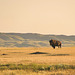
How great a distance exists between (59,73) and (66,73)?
69cm

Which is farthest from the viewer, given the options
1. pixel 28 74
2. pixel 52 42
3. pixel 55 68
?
pixel 52 42

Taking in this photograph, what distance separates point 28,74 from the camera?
875 inches

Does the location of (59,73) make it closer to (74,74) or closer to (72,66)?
(74,74)

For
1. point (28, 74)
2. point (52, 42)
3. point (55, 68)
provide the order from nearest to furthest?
point (28, 74), point (55, 68), point (52, 42)

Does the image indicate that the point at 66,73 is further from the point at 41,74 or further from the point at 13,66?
the point at 13,66

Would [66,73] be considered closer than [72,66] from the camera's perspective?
Yes

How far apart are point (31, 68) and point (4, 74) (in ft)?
18.0

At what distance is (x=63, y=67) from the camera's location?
91.2 feet

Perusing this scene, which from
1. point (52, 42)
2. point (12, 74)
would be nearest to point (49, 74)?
point (12, 74)

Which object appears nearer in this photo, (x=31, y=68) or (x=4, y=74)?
(x=4, y=74)

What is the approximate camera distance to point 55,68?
27219 mm

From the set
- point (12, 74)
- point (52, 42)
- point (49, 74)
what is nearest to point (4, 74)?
point (12, 74)

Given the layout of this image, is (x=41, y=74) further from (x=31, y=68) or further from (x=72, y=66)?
(x=72, y=66)

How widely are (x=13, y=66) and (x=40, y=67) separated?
3193mm
